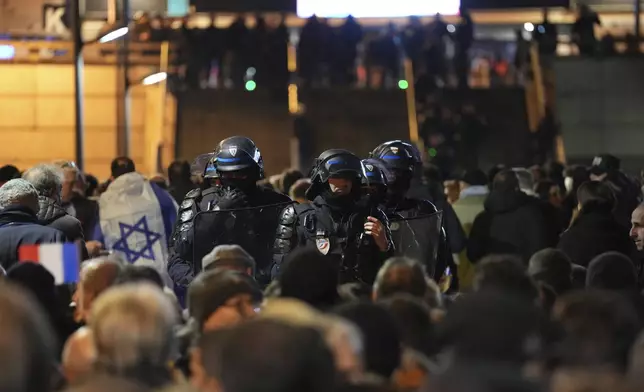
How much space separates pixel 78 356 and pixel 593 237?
5.52 metres

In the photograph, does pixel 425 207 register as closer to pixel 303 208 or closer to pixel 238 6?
pixel 303 208

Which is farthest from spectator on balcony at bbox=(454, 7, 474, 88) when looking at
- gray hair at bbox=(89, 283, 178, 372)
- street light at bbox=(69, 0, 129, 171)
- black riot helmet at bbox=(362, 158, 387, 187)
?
gray hair at bbox=(89, 283, 178, 372)

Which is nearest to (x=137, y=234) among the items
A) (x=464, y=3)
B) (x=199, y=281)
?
(x=199, y=281)

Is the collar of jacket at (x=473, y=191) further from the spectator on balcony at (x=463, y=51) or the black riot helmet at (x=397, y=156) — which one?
the spectator on balcony at (x=463, y=51)

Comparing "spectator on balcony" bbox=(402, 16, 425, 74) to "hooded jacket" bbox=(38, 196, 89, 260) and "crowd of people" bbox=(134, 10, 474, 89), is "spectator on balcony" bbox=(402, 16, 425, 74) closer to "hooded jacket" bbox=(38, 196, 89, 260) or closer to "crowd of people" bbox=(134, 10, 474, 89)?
"crowd of people" bbox=(134, 10, 474, 89)

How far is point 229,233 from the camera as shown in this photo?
9492 millimetres

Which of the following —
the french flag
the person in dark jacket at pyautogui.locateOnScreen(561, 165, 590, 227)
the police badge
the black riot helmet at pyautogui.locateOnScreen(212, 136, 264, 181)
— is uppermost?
the black riot helmet at pyautogui.locateOnScreen(212, 136, 264, 181)

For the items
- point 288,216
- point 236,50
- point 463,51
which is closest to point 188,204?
point 288,216

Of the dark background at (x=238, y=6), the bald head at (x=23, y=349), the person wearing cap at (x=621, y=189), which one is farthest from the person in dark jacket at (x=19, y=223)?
the dark background at (x=238, y=6)

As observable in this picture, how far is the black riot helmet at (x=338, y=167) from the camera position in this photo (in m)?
9.12

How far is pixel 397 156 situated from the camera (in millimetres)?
10852

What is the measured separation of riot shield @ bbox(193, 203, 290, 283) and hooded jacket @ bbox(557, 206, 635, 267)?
2305 millimetres

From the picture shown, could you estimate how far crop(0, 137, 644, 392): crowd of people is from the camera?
4.86m

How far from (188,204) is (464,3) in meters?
28.3
